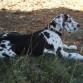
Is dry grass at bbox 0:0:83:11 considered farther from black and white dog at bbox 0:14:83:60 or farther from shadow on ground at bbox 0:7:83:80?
black and white dog at bbox 0:14:83:60

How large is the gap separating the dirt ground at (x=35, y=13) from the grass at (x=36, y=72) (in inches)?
78.2

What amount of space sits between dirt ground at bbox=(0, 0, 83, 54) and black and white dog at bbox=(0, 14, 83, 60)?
0.92m

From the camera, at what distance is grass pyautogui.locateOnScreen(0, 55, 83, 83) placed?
6086 millimetres

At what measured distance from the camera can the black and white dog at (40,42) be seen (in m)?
7.16

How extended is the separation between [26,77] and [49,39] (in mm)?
1728

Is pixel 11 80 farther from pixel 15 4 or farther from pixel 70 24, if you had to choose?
pixel 15 4

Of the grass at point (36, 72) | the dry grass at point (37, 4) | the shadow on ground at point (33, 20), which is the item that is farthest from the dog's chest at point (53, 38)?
the dry grass at point (37, 4)

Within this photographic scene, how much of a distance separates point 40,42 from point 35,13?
137 inches

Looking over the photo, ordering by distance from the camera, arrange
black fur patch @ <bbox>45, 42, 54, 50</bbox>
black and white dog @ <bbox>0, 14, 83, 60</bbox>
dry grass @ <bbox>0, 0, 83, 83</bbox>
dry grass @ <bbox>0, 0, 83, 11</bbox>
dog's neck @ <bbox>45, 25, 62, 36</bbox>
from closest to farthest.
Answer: dry grass @ <bbox>0, 0, 83, 83</bbox> → black and white dog @ <bbox>0, 14, 83, 60</bbox> → black fur patch @ <bbox>45, 42, 54, 50</bbox> → dog's neck @ <bbox>45, 25, 62, 36</bbox> → dry grass @ <bbox>0, 0, 83, 11</bbox>

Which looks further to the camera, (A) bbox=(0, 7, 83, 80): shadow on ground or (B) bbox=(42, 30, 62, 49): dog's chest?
(A) bbox=(0, 7, 83, 80): shadow on ground

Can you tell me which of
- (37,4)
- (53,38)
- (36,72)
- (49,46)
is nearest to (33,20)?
(37,4)

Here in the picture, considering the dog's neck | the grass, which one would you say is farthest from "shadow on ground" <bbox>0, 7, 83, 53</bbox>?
the grass

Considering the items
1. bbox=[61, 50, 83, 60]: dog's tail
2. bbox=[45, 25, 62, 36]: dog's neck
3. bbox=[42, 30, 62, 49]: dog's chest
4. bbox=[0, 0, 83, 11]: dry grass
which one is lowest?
bbox=[61, 50, 83, 60]: dog's tail

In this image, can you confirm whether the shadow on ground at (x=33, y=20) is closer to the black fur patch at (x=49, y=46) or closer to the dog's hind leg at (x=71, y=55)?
the dog's hind leg at (x=71, y=55)
